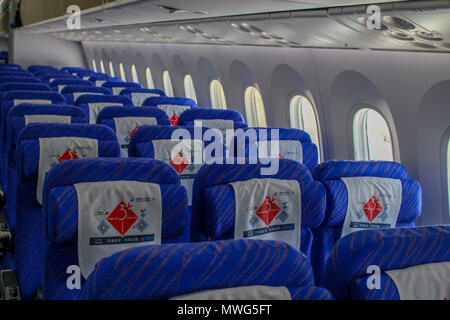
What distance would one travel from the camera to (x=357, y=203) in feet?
9.61

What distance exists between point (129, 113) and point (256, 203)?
103 inches

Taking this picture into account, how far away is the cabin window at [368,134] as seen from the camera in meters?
5.57

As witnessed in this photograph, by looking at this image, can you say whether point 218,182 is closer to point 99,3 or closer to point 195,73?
point 99,3

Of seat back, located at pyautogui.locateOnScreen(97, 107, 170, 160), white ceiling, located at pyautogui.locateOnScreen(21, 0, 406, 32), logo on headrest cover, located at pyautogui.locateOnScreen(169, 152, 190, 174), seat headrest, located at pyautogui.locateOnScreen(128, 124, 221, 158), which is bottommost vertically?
logo on headrest cover, located at pyautogui.locateOnScreen(169, 152, 190, 174)

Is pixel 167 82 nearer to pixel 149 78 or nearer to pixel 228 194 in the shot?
pixel 149 78

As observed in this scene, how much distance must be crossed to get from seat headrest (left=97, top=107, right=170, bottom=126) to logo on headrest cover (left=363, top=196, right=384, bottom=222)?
2.48m

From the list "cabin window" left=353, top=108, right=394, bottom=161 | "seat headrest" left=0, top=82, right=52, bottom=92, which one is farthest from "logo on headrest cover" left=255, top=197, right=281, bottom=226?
"seat headrest" left=0, top=82, right=52, bottom=92

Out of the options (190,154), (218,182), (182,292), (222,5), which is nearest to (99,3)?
(222,5)

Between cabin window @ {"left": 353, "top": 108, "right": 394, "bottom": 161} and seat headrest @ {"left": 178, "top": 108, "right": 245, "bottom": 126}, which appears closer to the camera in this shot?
seat headrest @ {"left": 178, "top": 108, "right": 245, "bottom": 126}

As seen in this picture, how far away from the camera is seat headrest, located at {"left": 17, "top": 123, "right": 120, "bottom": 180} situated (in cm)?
317

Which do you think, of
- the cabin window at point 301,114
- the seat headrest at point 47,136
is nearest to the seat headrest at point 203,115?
the seat headrest at point 47,136

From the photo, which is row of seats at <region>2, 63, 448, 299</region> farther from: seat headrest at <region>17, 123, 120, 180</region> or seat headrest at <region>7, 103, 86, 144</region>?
seat headrest at <region>7, 103, 86, 144</region>
